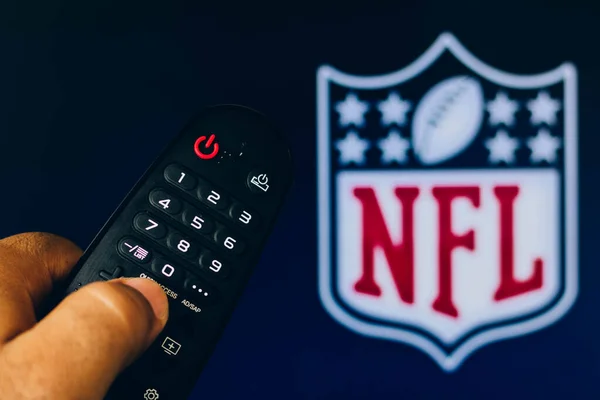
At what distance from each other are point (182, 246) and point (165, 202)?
0.03 metres

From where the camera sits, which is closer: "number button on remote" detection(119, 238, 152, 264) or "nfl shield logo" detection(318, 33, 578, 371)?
"number button on remote" detection(119, 238, 152, 264)

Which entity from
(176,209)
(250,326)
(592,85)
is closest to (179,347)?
(176,209)

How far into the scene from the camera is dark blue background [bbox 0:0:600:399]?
71 cm

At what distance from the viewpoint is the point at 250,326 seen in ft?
2.39

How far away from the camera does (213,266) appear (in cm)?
36

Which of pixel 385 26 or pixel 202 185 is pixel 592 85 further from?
pixel 202 185

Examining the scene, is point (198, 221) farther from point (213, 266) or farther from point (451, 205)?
point (451, 205)

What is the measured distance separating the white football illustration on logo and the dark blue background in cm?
5

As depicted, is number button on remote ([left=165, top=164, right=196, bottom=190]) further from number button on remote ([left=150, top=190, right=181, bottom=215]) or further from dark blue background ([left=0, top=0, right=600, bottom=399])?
dark blue background ([left=0, top=0, right=600, bottom=399])

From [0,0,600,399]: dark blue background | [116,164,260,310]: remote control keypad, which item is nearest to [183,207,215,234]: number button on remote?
[116,164,260,310]: remote control keypad

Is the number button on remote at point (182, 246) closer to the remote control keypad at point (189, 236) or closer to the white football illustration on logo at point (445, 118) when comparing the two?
the remote control keypad at point (189, 236)

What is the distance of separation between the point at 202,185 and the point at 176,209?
0.08 feet

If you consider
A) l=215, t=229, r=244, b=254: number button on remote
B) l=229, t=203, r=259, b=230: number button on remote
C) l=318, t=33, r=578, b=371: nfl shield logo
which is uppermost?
l=318, t=33, r=578, b=371: nfl shield logo

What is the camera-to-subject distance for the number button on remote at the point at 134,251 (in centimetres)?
35
